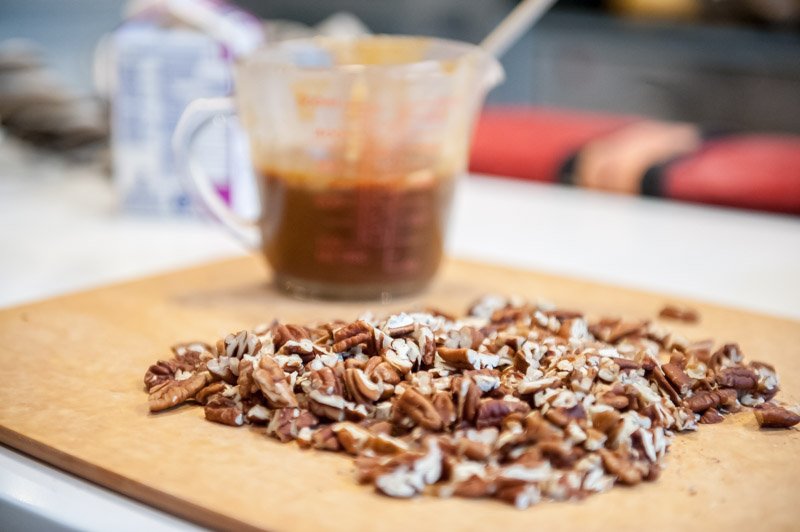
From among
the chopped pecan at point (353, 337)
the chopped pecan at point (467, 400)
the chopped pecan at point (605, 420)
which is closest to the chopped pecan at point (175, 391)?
the chopped pecan at point (353, 337)

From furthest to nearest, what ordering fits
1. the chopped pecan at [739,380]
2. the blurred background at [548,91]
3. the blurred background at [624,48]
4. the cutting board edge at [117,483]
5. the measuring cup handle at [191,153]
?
the blurred background at [624,48] → the blurred background at [548,91] → the measuring cup handle at [191,153] → the chopped pecan at [739,380] → the cutting board edge at [117,483]

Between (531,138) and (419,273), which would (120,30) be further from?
(531,138)

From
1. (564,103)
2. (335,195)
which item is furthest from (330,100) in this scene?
(564,103)

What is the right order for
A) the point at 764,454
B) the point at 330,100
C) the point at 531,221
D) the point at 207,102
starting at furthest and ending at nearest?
the point at 531,221
the point at 207,102
the point at 330,100
the point at 764,454

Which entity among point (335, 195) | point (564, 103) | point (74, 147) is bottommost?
point (564, 103)

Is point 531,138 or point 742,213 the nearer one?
point 742,213

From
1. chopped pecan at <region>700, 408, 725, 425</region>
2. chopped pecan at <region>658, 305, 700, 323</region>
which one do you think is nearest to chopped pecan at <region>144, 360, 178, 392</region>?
chopped pecan at <region>700, 408, 725, 425</region>

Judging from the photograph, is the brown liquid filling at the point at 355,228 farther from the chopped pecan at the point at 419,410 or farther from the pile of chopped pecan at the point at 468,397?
the chopped pecan at the point at 419,410
